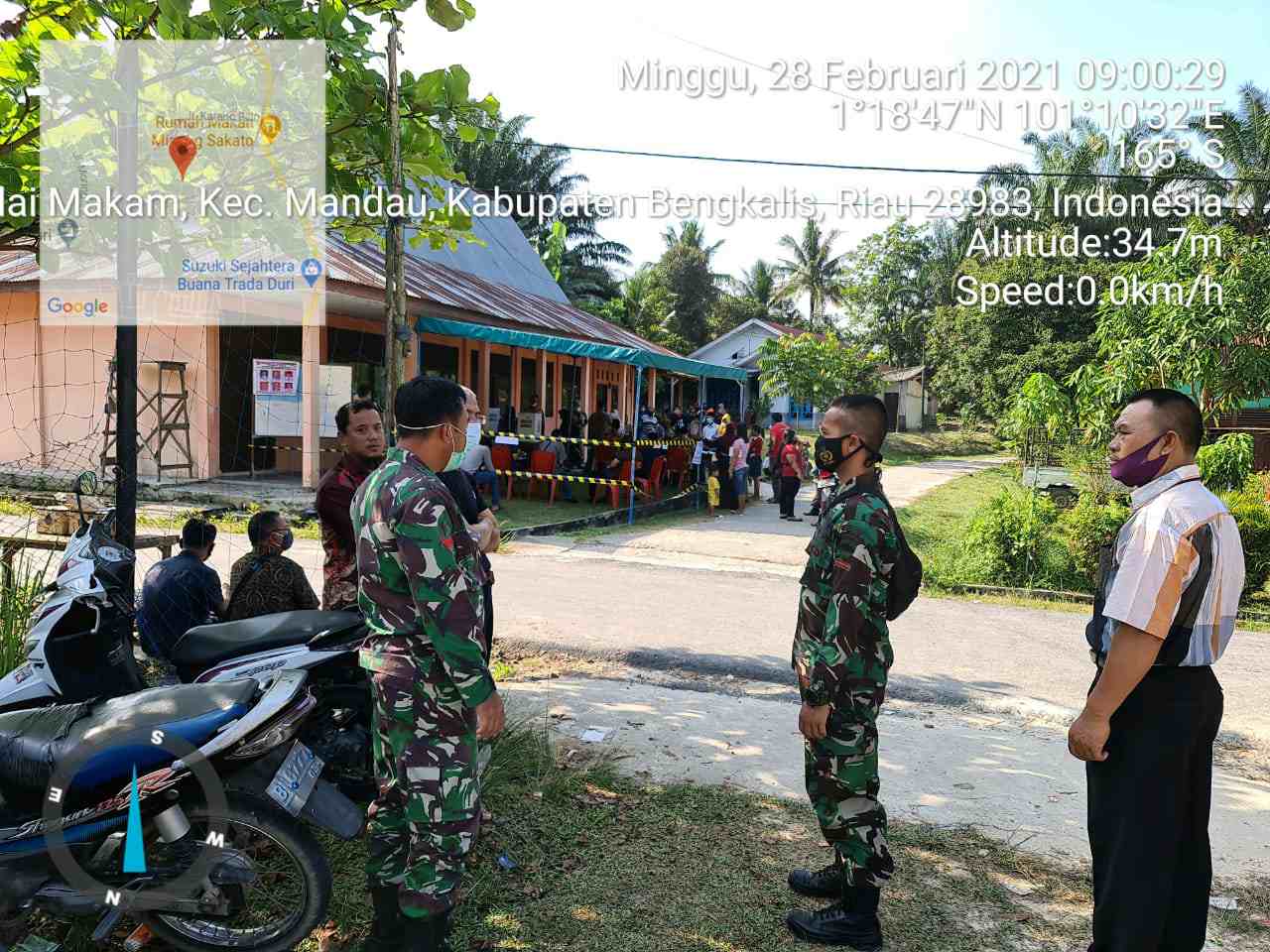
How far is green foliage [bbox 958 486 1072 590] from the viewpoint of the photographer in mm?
9844

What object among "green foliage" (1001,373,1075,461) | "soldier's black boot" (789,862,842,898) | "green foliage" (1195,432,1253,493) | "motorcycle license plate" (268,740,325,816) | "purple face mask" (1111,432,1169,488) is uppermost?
"green foliage" (1001,373,1075,461)

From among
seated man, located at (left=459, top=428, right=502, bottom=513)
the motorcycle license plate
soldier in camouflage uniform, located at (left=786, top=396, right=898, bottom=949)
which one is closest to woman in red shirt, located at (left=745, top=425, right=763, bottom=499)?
seated man, located at (left=459, top=428, right=502, bottom=513)

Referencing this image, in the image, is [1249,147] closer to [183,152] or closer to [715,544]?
[715,544]

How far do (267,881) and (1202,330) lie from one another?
13.4 m

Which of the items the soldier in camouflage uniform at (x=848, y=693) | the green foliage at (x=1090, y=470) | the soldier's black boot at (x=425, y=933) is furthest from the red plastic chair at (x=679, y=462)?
the soldier's black boot at (x=425, y=933)

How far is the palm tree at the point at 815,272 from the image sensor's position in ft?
171

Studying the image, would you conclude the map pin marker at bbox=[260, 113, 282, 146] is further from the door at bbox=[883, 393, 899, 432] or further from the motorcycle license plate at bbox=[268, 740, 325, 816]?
the door at bbox=[883, 393, 899, 432]

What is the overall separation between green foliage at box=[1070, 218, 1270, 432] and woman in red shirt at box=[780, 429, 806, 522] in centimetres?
458

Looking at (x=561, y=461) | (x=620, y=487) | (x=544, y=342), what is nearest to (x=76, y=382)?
(x=544, y=342)

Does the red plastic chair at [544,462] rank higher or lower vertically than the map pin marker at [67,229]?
lower

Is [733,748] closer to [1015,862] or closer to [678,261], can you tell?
[1015,862]

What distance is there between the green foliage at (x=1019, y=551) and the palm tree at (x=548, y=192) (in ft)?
96.8

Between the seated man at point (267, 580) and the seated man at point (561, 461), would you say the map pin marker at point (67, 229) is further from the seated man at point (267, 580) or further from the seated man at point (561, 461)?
the seated man at point (561, 461)

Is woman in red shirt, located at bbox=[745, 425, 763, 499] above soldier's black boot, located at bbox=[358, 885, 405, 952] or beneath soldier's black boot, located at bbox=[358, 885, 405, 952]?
above
